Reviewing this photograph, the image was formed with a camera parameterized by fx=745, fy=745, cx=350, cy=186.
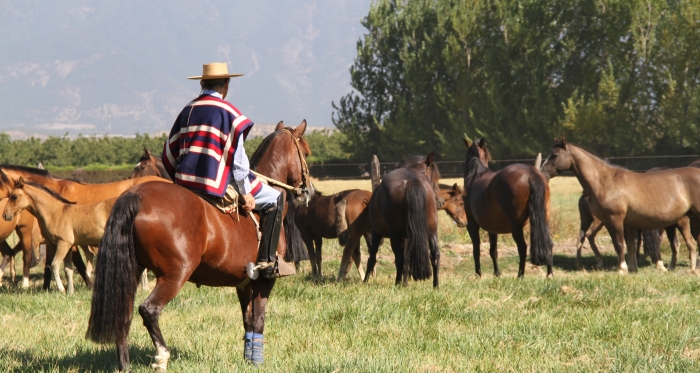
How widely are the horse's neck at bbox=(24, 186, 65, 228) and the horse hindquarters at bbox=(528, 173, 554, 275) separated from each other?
6.59 meters

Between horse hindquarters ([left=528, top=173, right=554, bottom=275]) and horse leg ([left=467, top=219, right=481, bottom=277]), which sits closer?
horse hindquarters ([left=528, top=173, right=554, bottom=275])

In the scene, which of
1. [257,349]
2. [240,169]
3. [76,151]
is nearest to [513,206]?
[257,349]

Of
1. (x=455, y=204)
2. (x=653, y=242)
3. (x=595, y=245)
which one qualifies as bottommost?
(x=595, y=245)

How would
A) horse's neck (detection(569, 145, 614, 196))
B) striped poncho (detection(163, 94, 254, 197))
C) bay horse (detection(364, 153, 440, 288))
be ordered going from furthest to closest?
horse's neck (detection(569, 145, 614, 196)) < bay horse (detection(364, 153, 440, 288)) < striped poncho (detection(163, 94, 254, 197))

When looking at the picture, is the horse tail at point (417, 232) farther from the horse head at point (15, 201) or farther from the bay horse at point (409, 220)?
the horse head at point (15, 201)

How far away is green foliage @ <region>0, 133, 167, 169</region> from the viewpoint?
56.5 meters

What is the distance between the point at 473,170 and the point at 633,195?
2660 millimetres

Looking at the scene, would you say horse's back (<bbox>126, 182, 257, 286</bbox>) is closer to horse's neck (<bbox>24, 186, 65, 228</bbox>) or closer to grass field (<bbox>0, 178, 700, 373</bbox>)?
grass field (<bbox>0, 178, 700, 373</bbox>)

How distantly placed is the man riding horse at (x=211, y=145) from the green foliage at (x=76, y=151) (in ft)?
173

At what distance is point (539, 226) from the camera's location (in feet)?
35.7

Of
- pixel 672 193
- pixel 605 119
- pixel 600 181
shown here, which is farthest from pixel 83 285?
pixel 605 119

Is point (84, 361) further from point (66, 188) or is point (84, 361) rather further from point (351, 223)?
point (351, 223)

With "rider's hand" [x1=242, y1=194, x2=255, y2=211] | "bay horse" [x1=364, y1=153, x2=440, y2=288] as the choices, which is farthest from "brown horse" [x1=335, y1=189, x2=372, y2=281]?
"rider's hand" [x1=242, y1=194, x2=255, y2=211]

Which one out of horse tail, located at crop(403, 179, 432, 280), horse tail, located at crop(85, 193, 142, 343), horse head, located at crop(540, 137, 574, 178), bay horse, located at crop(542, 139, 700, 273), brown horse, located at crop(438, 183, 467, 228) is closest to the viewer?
horse tail, located at crop(85, 193, 142, 343)
